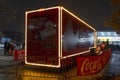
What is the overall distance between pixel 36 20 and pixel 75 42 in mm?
3160

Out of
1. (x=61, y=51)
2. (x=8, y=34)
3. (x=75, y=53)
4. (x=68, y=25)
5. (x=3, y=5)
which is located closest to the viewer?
(x=61, y=51)

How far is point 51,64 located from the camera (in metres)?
15.3

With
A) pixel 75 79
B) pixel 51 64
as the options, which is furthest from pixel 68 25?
pixel 75 79

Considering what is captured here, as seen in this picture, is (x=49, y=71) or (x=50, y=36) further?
(x=49, y=71)

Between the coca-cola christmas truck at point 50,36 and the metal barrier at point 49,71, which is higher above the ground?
the coca-cola christmas truck at point 50,36

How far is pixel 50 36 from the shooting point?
15.4 meters

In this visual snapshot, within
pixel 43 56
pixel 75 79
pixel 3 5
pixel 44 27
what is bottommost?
pixel 75 79

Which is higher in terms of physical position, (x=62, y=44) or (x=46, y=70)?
(x=62, y=44)

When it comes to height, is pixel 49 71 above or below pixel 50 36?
below

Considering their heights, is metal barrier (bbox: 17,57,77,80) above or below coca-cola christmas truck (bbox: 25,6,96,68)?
below

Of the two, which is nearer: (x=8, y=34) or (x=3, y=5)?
(x=3, y=5)

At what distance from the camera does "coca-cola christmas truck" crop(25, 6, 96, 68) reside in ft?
49.2

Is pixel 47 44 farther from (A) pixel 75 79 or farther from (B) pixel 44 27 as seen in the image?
(A) pixel 75 79

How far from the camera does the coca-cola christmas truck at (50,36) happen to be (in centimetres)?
1499
